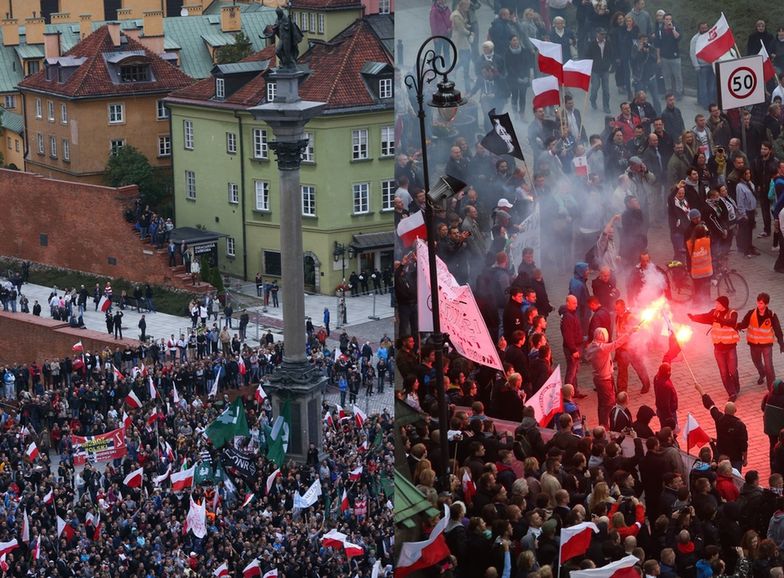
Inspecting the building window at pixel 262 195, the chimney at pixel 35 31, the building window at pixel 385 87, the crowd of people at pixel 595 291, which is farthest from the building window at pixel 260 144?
the crowd of people at pixel 595 291

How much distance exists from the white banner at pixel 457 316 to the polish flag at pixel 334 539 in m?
9.77

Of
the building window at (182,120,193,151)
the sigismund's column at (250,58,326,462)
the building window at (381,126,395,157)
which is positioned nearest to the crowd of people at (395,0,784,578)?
the sigismund's column at (250,58,326,462)

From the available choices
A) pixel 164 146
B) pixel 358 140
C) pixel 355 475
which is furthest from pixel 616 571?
pixel 164 146

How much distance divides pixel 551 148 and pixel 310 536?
381 inches

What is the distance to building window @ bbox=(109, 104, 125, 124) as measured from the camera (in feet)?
250

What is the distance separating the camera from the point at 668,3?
85.0 feet

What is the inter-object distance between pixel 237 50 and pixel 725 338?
53.2 m

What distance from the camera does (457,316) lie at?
22.0 m

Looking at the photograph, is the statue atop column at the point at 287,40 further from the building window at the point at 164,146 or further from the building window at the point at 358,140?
the building window at the point at 164,146

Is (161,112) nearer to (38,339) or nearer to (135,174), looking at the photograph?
(135,174)

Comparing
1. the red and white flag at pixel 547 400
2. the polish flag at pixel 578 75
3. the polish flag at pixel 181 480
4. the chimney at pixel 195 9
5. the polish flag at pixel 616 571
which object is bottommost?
the polish flag at pixel 181 480

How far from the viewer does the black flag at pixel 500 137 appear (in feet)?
82.0

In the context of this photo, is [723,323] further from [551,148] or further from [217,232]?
[217,232]

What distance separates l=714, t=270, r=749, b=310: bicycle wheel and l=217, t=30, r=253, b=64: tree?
167 feet
